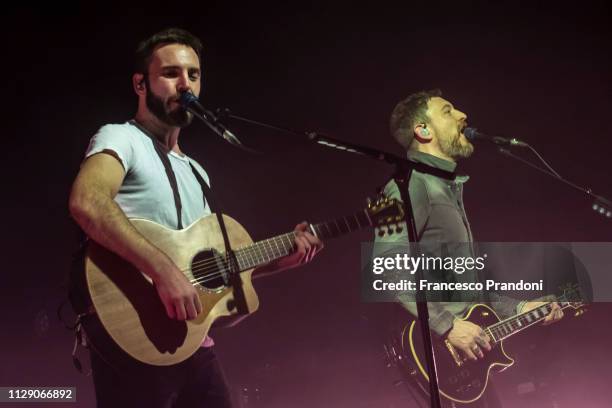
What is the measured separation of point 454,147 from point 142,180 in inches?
74.7

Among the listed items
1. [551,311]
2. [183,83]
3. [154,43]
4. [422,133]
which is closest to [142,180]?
[183,83]

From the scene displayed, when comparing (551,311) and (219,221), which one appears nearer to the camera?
(219,221)

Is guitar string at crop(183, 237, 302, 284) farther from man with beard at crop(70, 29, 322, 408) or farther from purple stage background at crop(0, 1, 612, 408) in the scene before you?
purple stage background at crop(0, 1, 612, 408)

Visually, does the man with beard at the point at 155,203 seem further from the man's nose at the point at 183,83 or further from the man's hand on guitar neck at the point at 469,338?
the man's hand on guitar neck at the point at 469,338

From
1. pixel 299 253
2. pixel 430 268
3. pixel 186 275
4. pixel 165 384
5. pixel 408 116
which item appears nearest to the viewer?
pixel 165 384

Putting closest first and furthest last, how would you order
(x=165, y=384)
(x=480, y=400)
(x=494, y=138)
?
(x=165, y=384) < (x=480, y=400) < (x=494, y=138)

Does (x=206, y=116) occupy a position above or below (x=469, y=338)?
above

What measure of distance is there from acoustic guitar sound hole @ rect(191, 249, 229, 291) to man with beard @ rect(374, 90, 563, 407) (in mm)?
966

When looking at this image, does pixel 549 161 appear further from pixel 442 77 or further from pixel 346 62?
pixel 346 62

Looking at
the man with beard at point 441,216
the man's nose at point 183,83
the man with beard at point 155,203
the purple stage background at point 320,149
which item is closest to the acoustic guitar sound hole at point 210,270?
the man with beard at point 155,203

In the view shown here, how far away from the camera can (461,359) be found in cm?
278

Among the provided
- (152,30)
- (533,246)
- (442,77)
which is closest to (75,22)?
(152,30)

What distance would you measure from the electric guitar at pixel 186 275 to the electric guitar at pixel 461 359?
822 mm

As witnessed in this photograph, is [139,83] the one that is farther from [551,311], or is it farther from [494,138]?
[551,311]
